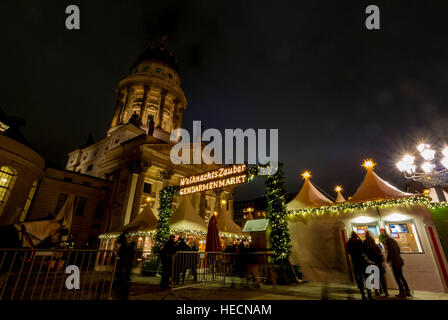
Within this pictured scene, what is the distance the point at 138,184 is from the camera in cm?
2552

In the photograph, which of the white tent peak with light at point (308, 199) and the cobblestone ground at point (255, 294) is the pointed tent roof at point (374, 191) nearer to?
the white tent peak with light at point (308, 199)

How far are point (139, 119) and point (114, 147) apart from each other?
8.58 meters

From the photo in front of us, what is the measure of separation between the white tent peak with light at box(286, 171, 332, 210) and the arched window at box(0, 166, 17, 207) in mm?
21386

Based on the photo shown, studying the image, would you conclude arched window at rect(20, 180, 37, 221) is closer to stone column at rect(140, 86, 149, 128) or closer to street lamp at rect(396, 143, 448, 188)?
stone column at rect(140, 86, 149, 128)

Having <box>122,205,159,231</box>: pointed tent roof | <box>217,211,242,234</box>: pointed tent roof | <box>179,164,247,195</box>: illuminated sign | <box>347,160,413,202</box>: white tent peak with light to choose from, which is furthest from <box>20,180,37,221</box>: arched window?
<box>347,160,413,202</box>: white tent peak with light

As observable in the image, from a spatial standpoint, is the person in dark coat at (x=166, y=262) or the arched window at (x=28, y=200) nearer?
the person in dark coat at (x=166, y=262)

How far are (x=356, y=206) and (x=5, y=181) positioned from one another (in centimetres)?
2457

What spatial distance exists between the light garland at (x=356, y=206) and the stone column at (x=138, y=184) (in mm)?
18342

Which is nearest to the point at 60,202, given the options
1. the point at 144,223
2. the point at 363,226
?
the point at 144,223

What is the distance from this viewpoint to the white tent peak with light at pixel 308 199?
11.0 meters

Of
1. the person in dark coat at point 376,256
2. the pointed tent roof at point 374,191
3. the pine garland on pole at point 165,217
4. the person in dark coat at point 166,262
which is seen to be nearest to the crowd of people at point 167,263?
the person in dark coat at point 166,262

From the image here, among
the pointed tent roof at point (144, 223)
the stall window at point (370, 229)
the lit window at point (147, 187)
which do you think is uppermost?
the lit window at point (147, 187)
